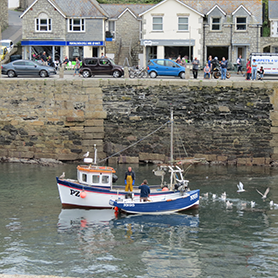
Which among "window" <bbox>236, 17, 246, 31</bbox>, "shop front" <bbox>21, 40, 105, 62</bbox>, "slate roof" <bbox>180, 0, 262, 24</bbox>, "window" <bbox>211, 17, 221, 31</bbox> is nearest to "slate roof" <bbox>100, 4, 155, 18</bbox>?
"shop front" <bbox>21, 40, 105, 62</bbox>

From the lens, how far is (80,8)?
152 ft

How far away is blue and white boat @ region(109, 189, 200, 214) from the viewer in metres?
20.2

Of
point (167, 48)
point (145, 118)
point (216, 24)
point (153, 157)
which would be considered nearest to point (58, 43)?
point (167, 48)

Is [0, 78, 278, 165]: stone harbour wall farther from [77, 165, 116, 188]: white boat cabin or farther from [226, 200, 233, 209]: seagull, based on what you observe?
[226, 200, 233, 209]: seagull

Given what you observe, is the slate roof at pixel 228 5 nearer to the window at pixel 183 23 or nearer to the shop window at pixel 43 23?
the window at pixel 183 23

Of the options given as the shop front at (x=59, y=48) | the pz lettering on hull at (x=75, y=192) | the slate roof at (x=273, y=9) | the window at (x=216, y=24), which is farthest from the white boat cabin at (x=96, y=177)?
the slate roof at (x=273, y=9)

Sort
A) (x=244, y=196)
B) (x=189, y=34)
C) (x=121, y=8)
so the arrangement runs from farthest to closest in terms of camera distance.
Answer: (x=121, y=8) → (x=189, y=34) → (x=244, y=196)

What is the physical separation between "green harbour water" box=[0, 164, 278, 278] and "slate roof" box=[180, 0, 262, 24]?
80.7 feet

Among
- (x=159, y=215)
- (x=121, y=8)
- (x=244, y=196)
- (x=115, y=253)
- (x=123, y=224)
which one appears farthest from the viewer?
(x=121, y=8)

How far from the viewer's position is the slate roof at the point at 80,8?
45.8 m

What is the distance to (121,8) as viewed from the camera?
4947cm

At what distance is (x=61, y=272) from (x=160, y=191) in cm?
775

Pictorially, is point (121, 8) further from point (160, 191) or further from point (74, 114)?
point (160, 191)

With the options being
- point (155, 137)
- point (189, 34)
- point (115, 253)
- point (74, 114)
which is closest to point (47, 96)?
point (74, 114)
